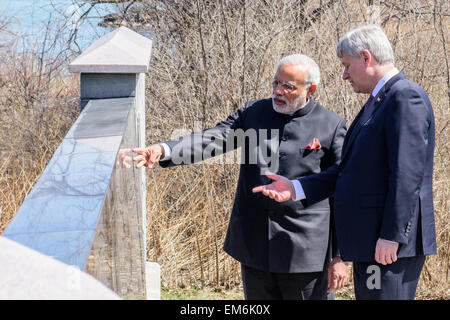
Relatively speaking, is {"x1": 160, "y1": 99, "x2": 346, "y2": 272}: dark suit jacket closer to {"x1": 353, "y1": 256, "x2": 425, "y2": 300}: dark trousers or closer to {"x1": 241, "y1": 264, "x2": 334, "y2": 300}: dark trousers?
{"x1": 241, "y1": 264, "x2": 334, "y2": 300}: dark trousers

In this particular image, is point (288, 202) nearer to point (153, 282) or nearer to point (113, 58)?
point (113, 58)

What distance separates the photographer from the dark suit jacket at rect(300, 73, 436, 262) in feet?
7.82

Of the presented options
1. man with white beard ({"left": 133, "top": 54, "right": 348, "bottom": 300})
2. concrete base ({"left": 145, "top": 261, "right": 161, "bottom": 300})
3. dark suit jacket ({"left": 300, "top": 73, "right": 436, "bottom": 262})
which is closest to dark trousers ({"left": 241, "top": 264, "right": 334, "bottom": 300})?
man with white beard ({"left": 133, "top": 54, "right": 348, "bottom": 300})

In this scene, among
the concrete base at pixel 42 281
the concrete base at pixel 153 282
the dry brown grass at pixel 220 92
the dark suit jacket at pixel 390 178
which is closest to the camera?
the concrete base at pixel 42 281

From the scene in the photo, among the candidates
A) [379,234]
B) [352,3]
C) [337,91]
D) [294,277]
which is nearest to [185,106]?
[337,91]

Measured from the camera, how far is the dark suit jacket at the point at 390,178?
238 cm

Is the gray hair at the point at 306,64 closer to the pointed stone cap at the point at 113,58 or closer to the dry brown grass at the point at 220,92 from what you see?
the pointed stone cap at the point at 113,58

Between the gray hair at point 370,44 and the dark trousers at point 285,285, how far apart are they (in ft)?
3.77

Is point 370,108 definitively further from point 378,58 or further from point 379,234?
point 379,234

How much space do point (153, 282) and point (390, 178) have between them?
2457 mm

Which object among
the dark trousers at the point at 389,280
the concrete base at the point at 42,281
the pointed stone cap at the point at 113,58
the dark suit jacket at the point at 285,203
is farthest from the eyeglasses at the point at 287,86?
the concrete base at the point at 42,281

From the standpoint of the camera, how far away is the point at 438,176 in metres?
5.61

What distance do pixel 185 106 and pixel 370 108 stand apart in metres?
4.22

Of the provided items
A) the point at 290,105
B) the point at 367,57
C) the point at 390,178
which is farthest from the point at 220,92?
the point at 390,178
